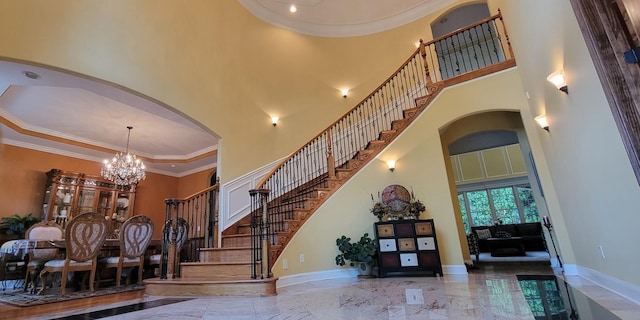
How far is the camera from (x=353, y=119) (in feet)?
21.3

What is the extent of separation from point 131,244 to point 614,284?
5.92 metres

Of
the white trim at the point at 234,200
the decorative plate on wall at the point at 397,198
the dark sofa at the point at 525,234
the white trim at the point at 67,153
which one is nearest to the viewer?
the decorative plate on wall at the point at 397,198

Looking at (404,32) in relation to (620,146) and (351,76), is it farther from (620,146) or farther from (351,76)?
(620,146)

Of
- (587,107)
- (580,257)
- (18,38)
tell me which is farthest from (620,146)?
(18,38)

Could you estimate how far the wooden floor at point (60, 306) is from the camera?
2.75m

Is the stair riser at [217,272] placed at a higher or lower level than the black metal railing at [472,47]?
lower

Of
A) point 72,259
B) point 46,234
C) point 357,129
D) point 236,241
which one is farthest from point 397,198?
point 46,234

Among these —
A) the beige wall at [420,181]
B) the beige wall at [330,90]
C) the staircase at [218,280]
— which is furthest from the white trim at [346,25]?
the staircase at [218,280]

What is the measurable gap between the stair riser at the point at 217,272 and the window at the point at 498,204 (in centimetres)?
823

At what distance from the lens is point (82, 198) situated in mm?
6660

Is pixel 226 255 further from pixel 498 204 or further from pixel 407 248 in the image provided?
pixel 498 204

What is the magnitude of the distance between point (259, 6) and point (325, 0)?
1641mm

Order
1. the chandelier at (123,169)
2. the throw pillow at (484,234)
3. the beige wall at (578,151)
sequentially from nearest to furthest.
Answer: the beige wall at (578,151) → the chandelier at (123,169) → the throw pillow at (484,234)

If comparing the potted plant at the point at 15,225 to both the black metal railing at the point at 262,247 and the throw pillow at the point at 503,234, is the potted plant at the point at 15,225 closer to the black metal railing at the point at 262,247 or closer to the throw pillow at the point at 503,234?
the black metal railing at the point at 262,247
